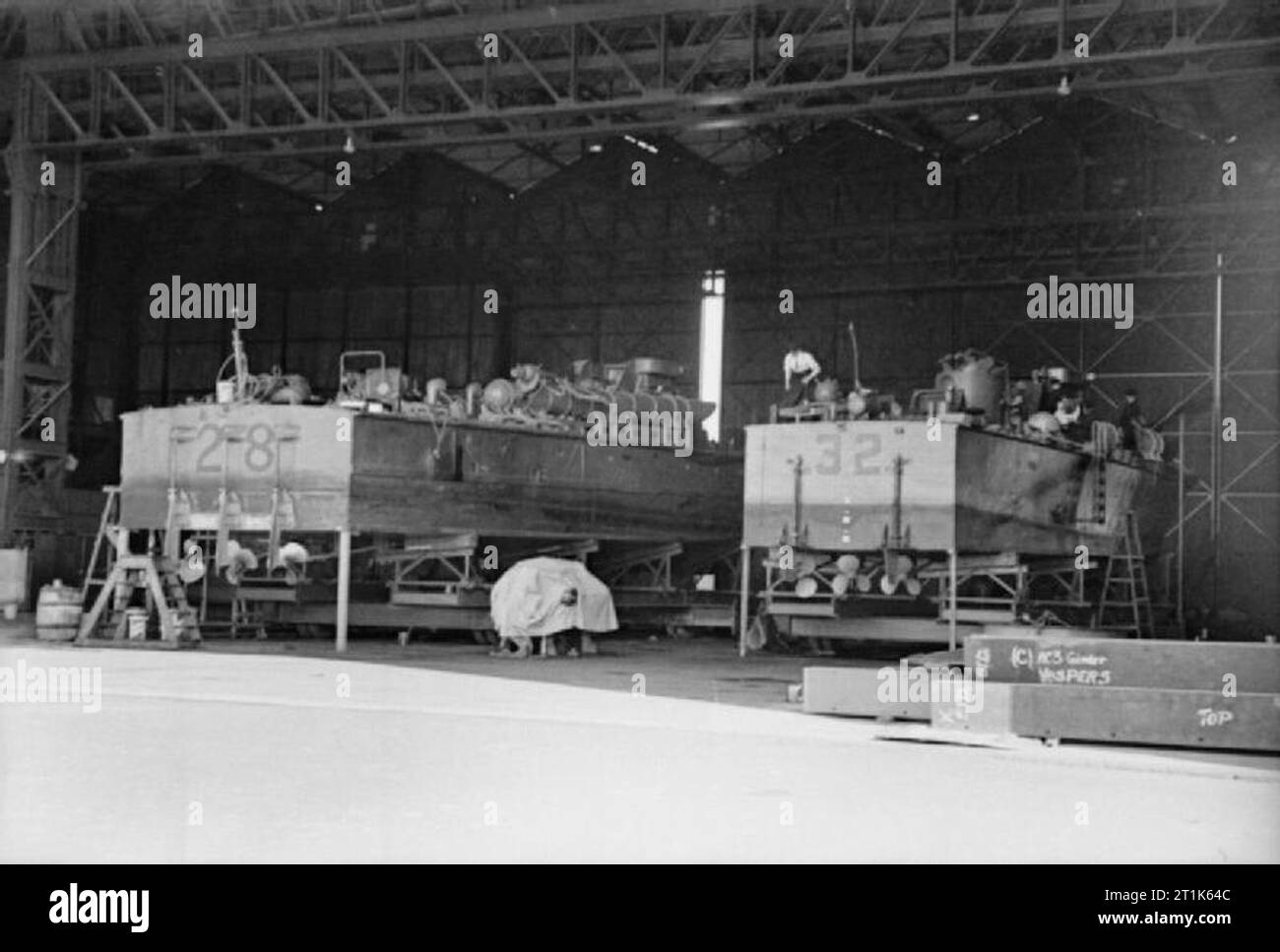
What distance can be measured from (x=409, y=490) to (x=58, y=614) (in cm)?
494

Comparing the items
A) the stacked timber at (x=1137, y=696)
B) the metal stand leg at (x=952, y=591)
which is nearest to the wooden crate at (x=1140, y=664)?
the stacked timber at (x=1137, y=696)

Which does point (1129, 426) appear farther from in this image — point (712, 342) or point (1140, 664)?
point (1140, 664)

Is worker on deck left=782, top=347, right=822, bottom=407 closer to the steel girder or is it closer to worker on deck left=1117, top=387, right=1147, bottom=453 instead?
the steel girder

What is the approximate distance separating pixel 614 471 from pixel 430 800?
1845 cm

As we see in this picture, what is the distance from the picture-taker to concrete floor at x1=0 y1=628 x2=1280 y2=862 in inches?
307

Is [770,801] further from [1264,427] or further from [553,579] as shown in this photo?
[1264,427]

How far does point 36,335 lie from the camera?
103ft

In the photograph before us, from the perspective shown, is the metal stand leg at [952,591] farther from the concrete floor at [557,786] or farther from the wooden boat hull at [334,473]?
the wooden boat hull at [334,473]

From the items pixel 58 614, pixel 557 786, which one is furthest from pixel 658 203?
pixel 557 786

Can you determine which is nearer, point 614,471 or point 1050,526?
point 1050,526

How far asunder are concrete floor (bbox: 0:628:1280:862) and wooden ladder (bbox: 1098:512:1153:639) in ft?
34.6

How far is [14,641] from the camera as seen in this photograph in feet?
72.6
